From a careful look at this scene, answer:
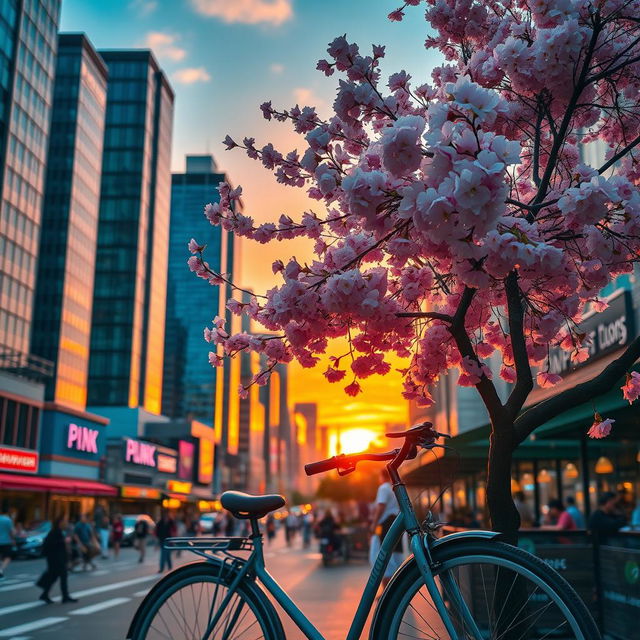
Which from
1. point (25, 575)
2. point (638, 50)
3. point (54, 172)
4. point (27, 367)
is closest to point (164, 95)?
point (54, 172)

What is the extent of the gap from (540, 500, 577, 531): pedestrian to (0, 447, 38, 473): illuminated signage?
34.6 m

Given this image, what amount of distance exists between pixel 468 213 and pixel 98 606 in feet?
37.7

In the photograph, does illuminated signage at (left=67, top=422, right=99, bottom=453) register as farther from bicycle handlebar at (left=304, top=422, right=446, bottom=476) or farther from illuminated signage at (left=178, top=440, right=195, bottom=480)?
bicycle handlebar at (left=304, top=422, right=446, bottom=476)

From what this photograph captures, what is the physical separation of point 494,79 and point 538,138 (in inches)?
20.5

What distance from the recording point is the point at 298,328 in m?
5.40

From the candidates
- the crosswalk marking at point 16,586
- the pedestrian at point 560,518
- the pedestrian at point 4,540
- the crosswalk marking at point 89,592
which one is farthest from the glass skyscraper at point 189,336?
the pedestrian at point 560,518

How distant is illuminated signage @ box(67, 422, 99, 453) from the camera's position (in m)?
56.7

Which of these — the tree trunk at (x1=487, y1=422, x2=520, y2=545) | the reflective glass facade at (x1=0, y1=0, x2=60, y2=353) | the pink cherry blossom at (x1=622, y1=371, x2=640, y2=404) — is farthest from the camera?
the reflective glass facade at (x1=0, y1=0, x2=60, y2=353)

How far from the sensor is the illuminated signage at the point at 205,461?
365 ft

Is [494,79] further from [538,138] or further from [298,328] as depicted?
[298,328]

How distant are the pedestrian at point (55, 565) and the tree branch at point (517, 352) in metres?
11.2

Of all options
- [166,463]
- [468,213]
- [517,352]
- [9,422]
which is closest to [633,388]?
[517,352]

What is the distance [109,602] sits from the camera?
1366 centimetres

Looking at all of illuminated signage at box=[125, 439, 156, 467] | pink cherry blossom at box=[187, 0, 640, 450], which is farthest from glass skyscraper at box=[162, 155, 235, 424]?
pink cherry blossom at box=[187, 0, 640, 450]
